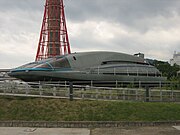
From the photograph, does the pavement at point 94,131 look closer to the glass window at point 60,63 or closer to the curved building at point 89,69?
the curved building at point 89,69

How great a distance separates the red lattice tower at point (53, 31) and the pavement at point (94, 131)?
50389 mm

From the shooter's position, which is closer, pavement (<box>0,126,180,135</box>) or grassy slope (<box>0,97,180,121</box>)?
pavement (<box>0,126,180,135</box>)

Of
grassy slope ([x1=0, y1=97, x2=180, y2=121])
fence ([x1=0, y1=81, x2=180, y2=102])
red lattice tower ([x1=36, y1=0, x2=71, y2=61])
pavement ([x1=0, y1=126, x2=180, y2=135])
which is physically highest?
red lattice tower ([x1=36, y1=0, x2=71, y2=61])

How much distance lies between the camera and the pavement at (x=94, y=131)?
37.0 ft

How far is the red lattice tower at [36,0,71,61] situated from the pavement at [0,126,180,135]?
1984 inches

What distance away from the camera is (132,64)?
32.6 metres

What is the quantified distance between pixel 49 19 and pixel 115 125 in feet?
198

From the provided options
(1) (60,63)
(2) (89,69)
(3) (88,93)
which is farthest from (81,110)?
(2) (89,69)

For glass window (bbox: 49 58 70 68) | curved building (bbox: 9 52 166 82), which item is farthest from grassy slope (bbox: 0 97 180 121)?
glass window (bbox: 49 58 70 68)

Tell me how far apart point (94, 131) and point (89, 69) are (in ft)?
54.8

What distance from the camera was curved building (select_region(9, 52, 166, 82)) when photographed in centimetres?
2572

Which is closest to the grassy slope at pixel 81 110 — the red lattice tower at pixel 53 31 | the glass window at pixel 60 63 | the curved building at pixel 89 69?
the curved building at pixel 89 69

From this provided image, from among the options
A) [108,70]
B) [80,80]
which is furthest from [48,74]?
Answer: [108,70]

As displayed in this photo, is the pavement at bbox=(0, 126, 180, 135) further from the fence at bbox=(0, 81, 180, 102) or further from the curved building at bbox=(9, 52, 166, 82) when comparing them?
the curved building at bbox=(9, 52, 166, 82)
